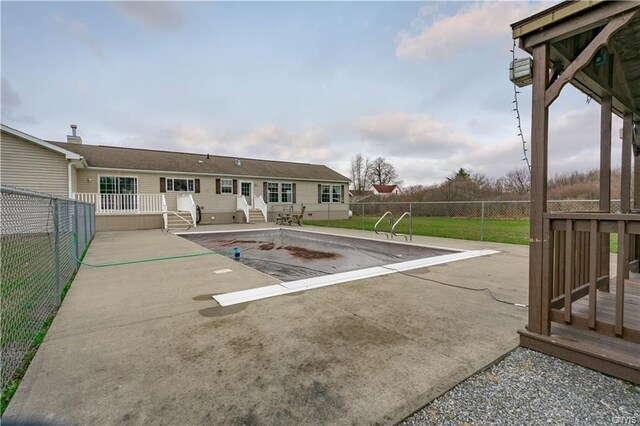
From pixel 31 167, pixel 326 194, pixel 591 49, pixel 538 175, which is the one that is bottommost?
pixel 538 175

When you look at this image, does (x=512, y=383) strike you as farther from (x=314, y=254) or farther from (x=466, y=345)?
(x=314, y=254)

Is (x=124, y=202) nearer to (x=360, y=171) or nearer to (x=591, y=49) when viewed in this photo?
(x=591, y=49)

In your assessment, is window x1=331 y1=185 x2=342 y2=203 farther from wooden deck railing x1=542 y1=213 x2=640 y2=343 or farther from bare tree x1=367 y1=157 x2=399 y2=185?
bare tree x1=367 y1=157 x2=399 y2=185

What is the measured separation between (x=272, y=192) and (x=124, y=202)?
8.64 meters

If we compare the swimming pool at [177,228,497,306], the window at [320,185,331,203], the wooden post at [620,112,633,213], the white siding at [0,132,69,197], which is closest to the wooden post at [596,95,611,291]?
the wooden post at [620,112,633,213]

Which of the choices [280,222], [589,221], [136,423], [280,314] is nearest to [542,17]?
[589,221]

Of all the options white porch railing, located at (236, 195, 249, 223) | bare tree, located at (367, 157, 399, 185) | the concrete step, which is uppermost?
bare tree, located at (367, 157, 399, 185)

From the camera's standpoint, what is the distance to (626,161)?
12.4 feet

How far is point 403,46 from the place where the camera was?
35.2 ft

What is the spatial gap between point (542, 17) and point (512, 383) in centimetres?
281

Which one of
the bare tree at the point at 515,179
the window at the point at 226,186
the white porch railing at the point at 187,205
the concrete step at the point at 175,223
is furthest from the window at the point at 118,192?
the bare tree at the point at 515,179

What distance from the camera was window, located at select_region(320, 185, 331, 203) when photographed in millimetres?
22069

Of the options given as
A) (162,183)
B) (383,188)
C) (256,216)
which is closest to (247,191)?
(256,216)

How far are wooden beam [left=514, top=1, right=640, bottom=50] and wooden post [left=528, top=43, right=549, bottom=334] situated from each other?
0.07 meters
